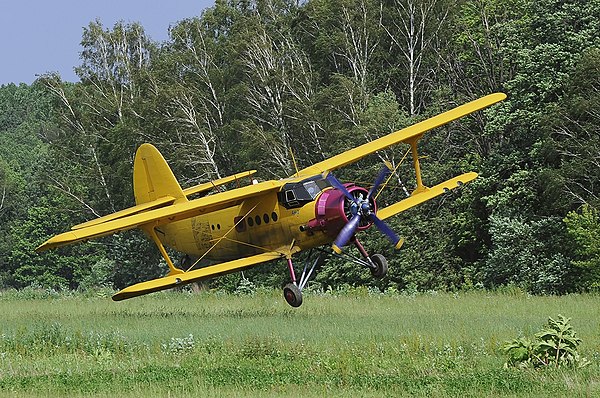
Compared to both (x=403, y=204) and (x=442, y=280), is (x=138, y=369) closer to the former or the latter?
(x=403, y=204)

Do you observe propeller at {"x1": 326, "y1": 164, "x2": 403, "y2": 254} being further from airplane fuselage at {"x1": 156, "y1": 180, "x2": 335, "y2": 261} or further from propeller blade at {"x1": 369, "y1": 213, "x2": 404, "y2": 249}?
airplane fuselage at {"x1": 156, "y1": 180, "x2": 335, "y2": 261}

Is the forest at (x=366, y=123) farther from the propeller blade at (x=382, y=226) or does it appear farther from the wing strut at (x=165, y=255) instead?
the wing strut at (x=165, y=255)

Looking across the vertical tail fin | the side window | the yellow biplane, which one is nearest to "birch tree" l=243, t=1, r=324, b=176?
the vertical tail fin

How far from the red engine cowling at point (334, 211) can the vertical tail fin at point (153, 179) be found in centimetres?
500

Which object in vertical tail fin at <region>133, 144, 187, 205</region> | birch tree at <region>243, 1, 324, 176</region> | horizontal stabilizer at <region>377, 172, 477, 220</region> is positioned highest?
birch tree at <region>243, 1, 324, 176</region>

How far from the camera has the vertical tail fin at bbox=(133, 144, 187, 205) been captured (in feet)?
93.4

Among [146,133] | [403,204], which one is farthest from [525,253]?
[146,133]

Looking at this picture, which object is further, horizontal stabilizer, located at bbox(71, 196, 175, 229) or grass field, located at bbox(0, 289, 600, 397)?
horizontal stabilizer, located at bbox(71, 196, 175, 229)

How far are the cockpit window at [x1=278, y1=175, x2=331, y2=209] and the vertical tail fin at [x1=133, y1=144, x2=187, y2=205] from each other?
167 inches

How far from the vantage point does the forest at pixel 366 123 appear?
40906 mm

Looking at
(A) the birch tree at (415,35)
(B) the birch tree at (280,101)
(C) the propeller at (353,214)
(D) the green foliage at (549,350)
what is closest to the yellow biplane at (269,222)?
(C) the propeller at (353,214)

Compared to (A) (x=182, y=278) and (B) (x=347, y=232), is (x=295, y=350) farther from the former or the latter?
(A) (x=182, y=278)

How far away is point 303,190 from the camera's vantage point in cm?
2456

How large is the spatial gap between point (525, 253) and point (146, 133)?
103 feet
